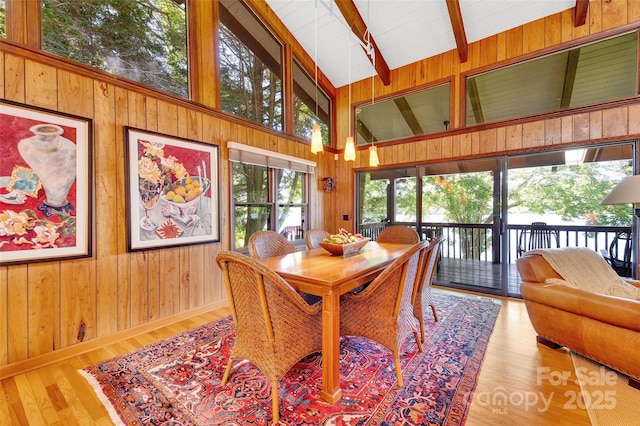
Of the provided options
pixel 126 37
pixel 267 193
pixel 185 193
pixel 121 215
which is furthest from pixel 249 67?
pixel 121 215

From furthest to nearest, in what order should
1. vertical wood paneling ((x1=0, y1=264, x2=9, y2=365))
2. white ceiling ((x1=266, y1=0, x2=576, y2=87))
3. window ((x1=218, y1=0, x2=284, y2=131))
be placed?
window ((x1=218, y1=0, x2=284, y2=131)) < white ceiling ((x1=266, y1=0, x2=576, y2=87)) < vertical wood paneling ((x1=0, y1=264, x2=9, y2=365))

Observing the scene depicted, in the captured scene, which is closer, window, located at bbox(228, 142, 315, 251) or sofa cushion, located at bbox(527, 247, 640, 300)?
sofa cushion, located at bbox(527, 247, 640, 300)

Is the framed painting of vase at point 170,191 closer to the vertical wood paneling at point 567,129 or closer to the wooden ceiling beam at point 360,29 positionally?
the wooden ceiling beam at point 360,29

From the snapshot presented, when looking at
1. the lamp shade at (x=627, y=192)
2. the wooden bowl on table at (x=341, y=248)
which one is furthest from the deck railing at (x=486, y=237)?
the wooden bowl on table at (x=341, y=248)

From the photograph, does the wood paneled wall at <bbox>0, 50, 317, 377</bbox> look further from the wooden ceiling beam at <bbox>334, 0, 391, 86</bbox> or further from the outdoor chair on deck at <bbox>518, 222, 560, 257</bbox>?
the outdoor chair on deck at <bbox>518, 222, 560, 257</bbox>

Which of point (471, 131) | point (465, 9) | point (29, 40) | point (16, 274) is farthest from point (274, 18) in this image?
point (16, 274)

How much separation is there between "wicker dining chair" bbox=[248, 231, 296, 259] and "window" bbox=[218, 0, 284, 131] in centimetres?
192

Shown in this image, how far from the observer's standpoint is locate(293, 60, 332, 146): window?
15.1 feet

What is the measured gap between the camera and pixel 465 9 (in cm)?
348

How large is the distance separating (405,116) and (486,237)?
2483 mm

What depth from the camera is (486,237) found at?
4.35m

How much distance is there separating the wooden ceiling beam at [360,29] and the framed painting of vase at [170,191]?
99.6 inches

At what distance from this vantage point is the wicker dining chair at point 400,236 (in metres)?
3.37

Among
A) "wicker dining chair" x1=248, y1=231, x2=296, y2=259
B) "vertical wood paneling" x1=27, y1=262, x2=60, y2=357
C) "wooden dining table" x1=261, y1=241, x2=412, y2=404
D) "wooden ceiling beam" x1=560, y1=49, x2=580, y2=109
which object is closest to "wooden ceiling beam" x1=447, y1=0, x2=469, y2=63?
"wooden ceiling beam" x1=560, y1=49, x2=580, y2=109
